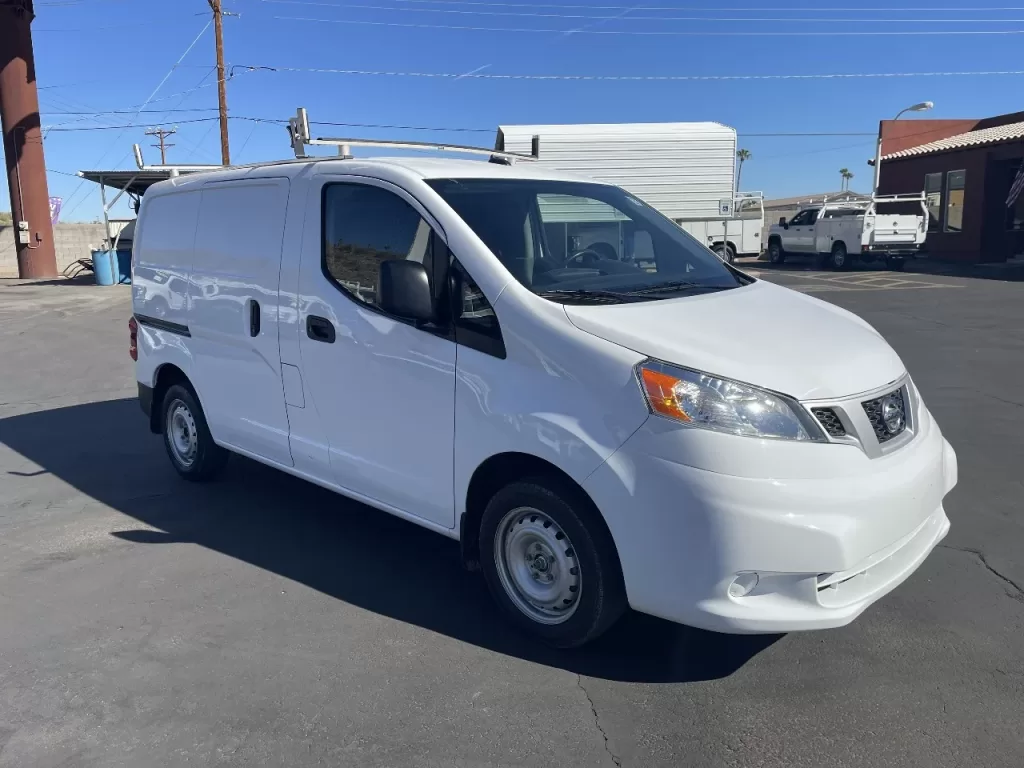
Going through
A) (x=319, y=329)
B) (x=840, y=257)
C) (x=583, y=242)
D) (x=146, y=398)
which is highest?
(x=583, y=242)

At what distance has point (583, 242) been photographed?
425cm

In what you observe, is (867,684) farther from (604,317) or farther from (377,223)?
(377,223)

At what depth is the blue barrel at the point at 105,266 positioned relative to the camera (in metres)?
24.6

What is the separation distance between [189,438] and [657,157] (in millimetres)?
18789

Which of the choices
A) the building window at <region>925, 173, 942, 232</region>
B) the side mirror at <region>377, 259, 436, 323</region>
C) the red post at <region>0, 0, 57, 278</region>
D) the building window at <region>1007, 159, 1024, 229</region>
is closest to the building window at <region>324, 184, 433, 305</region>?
the side mirror at <region>377, 259, 436, 323</region>

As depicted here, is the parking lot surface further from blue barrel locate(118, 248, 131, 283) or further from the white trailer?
blue barrel locate(118, 248, 131, 283)

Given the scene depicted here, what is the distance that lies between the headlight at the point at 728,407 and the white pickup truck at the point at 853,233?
25680 mm

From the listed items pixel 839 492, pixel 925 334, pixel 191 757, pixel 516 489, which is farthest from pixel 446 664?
pixel 925 334

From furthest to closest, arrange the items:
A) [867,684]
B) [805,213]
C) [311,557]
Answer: [805,213] → [311,557] → [867,684]

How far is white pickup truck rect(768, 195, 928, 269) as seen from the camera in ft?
86.0

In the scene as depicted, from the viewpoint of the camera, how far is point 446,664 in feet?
11.5

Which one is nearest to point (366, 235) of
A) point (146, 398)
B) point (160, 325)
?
point (160, 325)

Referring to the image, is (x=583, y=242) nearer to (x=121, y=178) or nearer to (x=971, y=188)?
(x=121, y=178)

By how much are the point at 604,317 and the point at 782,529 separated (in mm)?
1028
